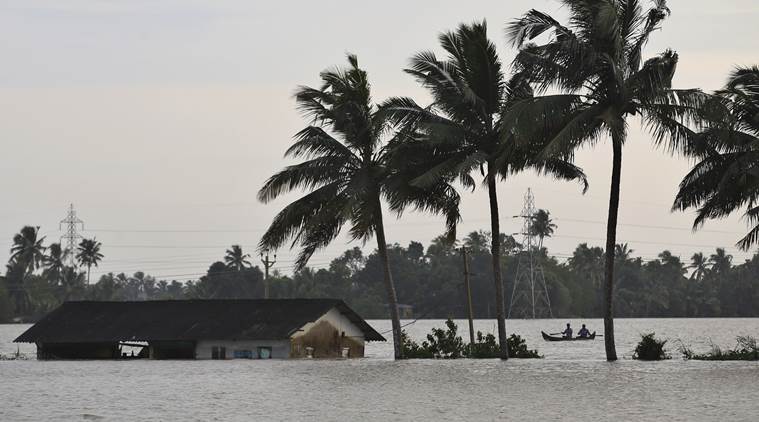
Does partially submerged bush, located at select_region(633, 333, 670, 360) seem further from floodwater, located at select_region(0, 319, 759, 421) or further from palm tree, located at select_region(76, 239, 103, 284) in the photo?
palm tree, located at select_region(76, 239, 103, 284)

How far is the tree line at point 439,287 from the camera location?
172 m

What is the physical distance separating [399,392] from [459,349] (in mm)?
17519

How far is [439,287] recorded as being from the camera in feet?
574

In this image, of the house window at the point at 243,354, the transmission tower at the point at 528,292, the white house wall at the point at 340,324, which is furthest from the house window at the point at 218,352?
the transmission tower at the point at 528,292

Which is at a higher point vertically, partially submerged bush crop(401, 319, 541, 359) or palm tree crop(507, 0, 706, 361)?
palm tree crop(507, 0, 706, 361)

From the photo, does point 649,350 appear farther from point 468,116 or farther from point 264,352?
point 264,352

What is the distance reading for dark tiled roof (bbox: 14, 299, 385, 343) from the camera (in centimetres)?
5172

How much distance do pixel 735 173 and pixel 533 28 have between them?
7.84 metres

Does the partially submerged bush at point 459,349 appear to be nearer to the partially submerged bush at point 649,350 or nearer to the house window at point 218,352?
the partially submerged bush at point 649,350

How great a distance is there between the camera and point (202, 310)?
5509 centimetres

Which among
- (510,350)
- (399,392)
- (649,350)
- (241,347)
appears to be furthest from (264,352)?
(399,392)

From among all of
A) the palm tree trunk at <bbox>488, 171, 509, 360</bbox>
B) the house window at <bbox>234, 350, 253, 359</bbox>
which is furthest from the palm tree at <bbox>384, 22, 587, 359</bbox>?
the house window at <bbox>234, 350, 253, 359</bbox>

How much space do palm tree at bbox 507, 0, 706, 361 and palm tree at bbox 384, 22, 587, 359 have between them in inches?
130

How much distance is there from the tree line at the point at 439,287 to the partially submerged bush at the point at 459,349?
116912 millimetres
